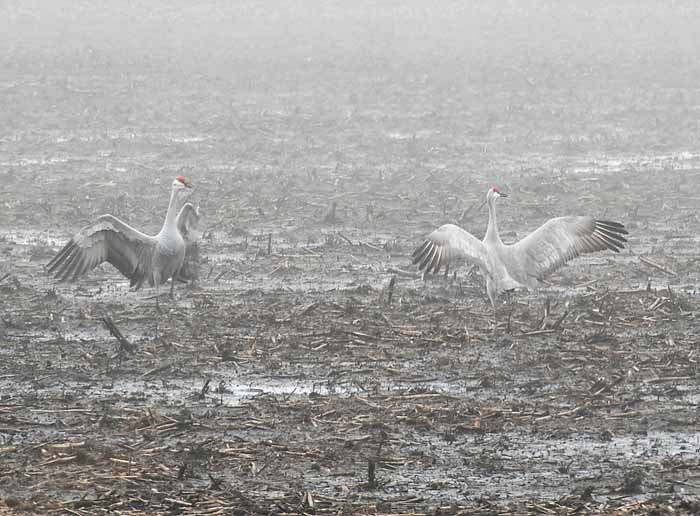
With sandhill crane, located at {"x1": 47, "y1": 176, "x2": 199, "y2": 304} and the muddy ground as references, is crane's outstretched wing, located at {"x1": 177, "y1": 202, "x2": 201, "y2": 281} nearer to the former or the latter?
sandhill crane, located at {"x1": 47, "y1": 176, "x2": 199, "y2": 304}

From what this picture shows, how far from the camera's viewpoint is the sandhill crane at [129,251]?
11750 millimetres

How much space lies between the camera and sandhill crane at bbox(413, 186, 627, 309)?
1191cm

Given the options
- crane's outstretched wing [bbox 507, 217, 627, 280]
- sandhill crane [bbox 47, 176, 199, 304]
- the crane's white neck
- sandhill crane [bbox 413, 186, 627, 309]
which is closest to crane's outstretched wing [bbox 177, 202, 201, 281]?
sandhill crane [bbox 47, 176, 199, 304]

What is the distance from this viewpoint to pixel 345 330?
34.5ft

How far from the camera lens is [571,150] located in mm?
21188

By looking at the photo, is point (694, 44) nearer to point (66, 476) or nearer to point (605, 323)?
point (605, 323)

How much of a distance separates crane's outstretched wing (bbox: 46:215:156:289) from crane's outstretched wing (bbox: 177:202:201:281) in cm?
36

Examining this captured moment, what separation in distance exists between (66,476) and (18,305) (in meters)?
4.76

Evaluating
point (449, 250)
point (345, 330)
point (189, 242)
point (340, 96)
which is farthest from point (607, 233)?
A: point (340, 96)

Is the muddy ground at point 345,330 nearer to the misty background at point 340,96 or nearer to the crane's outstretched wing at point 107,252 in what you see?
the misty background at point 340,96

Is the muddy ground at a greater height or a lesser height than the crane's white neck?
lesser

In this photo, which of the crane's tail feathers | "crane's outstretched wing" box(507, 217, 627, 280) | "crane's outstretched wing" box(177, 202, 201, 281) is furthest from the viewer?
"crane's outstretched wing" box(177, 202, 201, 281)

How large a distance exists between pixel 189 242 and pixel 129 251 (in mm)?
720

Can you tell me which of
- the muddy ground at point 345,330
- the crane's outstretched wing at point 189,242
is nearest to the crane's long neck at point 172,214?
the crane's outstretched wing at point 189,242
